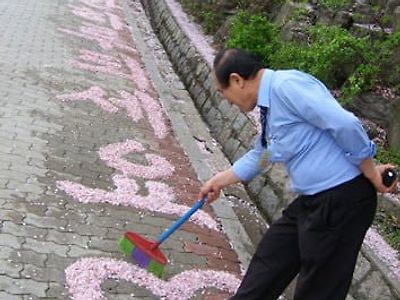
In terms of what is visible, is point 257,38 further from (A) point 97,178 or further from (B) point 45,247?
(B) point 45,247

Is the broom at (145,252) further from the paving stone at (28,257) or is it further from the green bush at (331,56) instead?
the green bush at (331,56)

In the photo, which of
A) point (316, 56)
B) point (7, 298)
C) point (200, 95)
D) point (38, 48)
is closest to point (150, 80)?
point (200, 95)

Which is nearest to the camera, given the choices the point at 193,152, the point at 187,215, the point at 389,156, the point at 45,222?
the point at 187,215

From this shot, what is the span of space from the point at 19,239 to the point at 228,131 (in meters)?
3.93

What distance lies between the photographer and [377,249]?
15.1ft

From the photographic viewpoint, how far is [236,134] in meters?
7.39

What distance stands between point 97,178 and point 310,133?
3.06m

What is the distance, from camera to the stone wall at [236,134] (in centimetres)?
418

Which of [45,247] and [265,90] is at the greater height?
[265,90]

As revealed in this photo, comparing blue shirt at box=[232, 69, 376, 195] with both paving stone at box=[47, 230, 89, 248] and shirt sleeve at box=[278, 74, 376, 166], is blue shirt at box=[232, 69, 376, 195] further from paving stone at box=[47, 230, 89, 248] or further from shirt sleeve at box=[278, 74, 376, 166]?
paving stone at box=[47, 230, 89, 248]

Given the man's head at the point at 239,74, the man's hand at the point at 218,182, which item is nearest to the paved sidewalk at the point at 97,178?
the man's hand at the point at 218,182

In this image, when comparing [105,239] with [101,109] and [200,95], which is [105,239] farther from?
[200,95]

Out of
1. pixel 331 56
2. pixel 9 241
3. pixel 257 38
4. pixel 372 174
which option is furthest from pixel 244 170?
pixel 257 38

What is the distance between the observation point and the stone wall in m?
4.18
